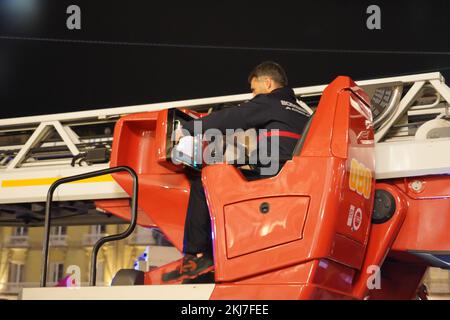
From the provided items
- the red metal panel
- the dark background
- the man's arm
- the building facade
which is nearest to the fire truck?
the red metal panel

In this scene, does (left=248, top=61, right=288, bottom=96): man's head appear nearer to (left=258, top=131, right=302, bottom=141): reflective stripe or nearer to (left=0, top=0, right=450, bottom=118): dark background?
(left=258, top=131, right=302, bottom=141): reflective stripe

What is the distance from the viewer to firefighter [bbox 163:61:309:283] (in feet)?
11.3

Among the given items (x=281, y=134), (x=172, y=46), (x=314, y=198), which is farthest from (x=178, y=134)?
(x=172, y=46)

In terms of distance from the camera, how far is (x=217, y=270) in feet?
10.4

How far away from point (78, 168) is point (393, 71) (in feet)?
11.3

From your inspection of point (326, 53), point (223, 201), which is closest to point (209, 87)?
point (326, 53)

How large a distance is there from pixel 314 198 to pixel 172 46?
4.88m

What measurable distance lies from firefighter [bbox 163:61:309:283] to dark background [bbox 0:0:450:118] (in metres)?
3.37

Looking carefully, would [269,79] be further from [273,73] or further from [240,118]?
[240,118]

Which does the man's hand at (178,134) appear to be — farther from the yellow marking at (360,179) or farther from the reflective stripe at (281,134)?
the yellow marking at (360,179)

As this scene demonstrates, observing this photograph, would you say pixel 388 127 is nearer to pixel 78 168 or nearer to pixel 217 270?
pixel 217 270

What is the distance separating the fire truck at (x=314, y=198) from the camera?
3084 millimetres

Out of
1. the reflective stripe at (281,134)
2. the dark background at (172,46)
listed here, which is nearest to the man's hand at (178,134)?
the reflective stripe at (281,134)

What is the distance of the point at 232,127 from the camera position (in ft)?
11.5
